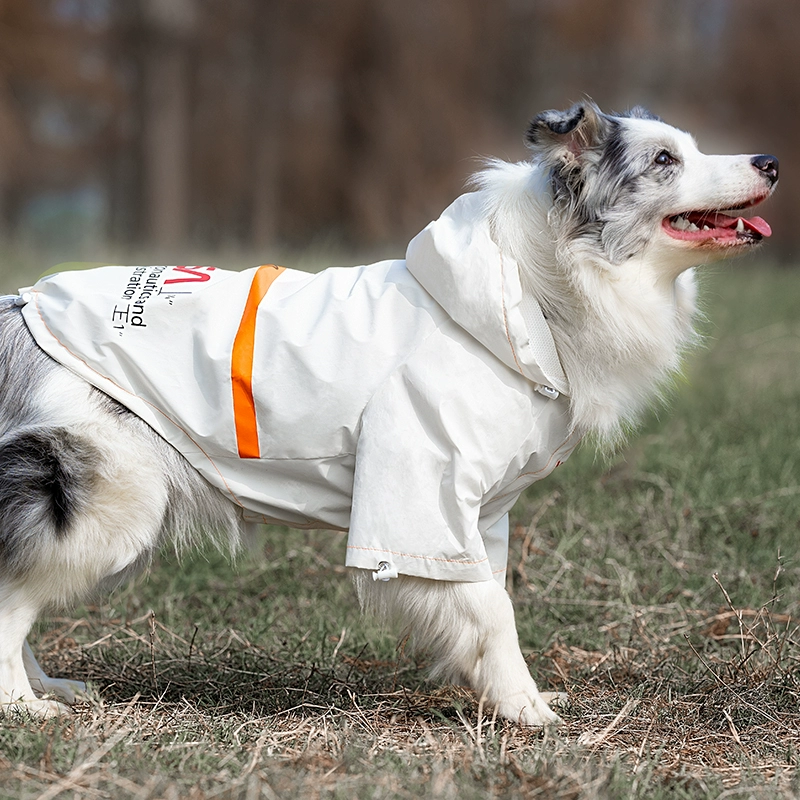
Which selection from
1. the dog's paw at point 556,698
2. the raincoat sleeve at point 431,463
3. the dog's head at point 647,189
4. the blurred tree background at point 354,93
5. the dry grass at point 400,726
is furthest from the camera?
the blurred tree background at point 354,93

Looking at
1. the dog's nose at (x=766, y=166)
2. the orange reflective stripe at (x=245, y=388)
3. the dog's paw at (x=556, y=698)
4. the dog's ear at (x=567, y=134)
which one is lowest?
the dog's paw at (x=556, y=698)

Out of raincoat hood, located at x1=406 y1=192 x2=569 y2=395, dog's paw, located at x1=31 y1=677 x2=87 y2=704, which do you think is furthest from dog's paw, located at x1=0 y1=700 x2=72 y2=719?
raincoat hood, located at x1=406 y1=192 x2=569 y2=395

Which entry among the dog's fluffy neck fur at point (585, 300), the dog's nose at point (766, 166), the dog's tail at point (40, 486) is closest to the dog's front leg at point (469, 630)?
the dog's fluffy neck fur at point (585, 300)

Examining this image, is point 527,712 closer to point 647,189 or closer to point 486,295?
point 486,295

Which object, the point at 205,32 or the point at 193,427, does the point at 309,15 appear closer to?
the point at 205,32

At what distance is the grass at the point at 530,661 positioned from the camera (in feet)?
7.68

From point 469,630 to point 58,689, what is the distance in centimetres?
129

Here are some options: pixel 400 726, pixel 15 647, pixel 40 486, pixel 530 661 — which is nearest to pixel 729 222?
pixel 530 661

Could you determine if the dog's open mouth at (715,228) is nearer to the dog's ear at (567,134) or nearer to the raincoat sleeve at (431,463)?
the dog's ear at (567,134)

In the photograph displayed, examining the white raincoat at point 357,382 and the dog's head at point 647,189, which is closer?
the white raincoat at point 357,382

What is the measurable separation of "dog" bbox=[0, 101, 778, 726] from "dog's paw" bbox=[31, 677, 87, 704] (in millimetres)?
30

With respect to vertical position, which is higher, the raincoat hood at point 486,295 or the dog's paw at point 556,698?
the raincoat hood at point 486,295

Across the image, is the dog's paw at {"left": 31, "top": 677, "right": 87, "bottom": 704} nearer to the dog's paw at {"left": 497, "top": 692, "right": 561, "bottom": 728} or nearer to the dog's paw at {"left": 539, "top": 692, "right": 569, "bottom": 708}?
the dog's paw at {"left": 497, "top": 692, "right": 561, "bottom": 728}

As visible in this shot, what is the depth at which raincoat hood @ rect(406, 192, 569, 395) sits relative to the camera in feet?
8.88
